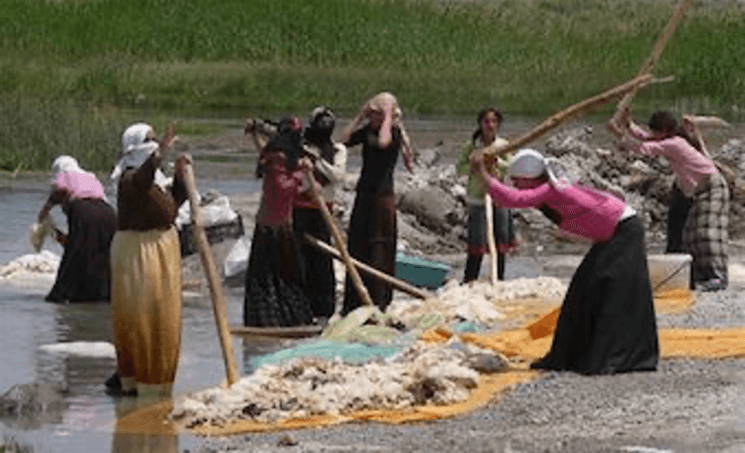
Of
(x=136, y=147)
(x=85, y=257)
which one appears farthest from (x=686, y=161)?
(x=136, y=147)

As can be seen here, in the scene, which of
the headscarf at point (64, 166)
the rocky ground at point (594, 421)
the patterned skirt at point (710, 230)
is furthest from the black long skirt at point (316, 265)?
the patterned skirt at point (710, 230)

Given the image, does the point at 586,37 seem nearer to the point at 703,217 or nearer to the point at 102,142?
the point at 102,142

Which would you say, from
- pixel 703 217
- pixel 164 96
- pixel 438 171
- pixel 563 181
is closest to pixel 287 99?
pixel 164 96

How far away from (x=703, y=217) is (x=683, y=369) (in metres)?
4.48

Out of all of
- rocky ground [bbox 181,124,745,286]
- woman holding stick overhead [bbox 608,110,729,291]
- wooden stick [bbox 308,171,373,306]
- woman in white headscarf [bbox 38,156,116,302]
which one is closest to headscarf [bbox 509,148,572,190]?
wooden stick [bbox 308,171,373,306]

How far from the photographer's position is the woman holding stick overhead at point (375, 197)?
16188 millimetres

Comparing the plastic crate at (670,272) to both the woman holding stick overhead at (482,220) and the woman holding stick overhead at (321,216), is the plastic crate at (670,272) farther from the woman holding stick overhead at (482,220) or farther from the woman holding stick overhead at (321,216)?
the woman holding stick overhead at (321,216)

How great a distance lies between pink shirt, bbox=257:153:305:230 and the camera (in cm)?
1573

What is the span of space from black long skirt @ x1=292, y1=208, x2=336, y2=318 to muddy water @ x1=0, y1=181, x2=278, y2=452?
2.04 feet

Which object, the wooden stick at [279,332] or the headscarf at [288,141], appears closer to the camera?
the wooden stick at [279,332]

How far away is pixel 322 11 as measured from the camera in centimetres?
4856

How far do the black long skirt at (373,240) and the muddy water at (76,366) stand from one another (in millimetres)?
1000

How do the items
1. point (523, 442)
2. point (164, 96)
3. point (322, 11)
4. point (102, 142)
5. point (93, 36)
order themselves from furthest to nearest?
point (322, 11), point (93, 36), point (164, 96), point (102, 142), point (523, 442)

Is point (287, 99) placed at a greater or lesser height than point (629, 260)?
lesser
